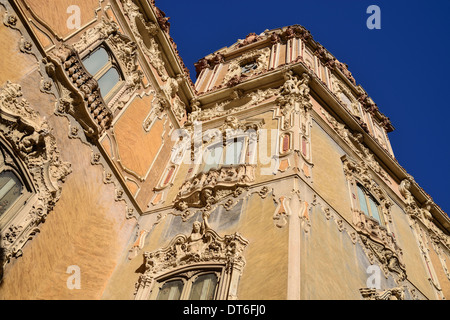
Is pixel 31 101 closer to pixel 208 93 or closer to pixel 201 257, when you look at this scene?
pixel 201 257

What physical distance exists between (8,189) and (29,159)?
28.7 inches

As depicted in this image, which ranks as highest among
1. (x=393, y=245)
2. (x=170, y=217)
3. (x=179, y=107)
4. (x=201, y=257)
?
(x=179, y=107)

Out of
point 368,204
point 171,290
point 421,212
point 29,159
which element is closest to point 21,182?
point 29,159

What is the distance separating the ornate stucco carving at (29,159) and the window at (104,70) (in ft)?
9.01

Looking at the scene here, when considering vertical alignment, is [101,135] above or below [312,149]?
below

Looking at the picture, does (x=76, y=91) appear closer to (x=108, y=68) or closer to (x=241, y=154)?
(x=108, y=68)

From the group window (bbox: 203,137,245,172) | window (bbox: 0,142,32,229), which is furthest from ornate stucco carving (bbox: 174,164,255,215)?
window (bbox: 0,142,32,229)

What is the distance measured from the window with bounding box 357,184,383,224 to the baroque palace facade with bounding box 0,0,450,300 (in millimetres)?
66

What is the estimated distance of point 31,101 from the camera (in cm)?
851

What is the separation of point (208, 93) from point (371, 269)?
29.5 feet

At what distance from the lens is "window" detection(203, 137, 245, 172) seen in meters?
11.3

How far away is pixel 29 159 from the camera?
27.1 ft

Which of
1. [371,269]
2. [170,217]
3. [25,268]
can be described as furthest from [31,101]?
[371,269]
